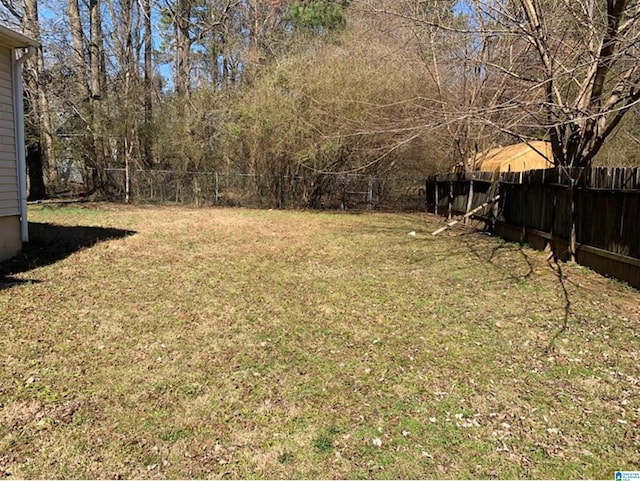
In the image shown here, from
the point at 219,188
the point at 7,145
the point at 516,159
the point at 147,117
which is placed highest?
the point at 147,117

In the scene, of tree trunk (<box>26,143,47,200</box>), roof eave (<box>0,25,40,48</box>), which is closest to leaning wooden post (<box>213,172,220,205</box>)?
tree trunk (<box>26,143,47,200</box>)

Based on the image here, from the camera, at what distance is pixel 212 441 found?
227cm

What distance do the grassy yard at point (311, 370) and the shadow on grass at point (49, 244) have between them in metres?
0.07

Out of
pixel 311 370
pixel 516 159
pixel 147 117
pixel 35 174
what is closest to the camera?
pixel 311 370

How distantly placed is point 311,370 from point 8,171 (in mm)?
5493

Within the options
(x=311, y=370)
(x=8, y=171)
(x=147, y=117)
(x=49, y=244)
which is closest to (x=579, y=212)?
(x=311, y=370)

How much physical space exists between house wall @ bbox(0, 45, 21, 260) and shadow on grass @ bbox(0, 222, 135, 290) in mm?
262

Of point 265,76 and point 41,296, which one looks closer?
point 41,296

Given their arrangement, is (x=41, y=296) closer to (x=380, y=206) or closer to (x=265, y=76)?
(x=265, y=76)

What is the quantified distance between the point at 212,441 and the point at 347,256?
509 cm

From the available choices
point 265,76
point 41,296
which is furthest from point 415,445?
point 265,76

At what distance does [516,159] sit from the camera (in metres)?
10.9

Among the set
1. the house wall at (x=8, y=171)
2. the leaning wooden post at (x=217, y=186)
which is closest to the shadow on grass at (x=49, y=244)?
the house wall at (x=8, y=171)

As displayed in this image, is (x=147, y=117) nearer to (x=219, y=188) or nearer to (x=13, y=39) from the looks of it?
(x=219, y=188)
